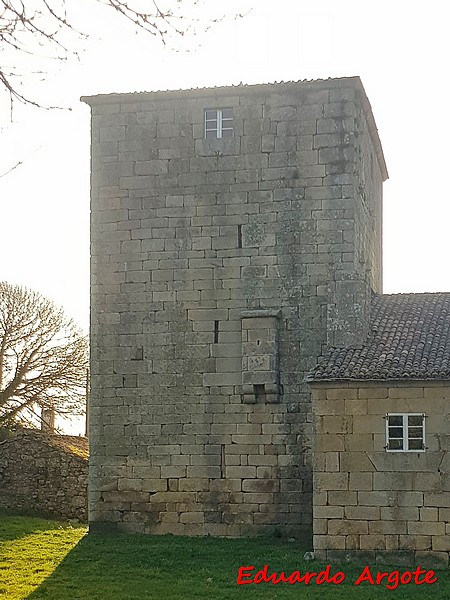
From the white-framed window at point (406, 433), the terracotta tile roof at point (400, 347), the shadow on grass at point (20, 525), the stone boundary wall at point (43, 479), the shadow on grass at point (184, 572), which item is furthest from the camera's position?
the stone boundary wall at point (43, 479)

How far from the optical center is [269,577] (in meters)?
15.7

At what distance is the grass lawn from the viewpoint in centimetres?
1469

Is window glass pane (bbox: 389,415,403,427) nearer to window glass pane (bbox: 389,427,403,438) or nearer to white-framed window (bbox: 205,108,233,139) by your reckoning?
window glass pane (bbox: 389,427,403,438)

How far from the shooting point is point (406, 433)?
16391mm

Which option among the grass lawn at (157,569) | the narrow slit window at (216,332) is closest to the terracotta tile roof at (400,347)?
the narrow slit window at (216,332)

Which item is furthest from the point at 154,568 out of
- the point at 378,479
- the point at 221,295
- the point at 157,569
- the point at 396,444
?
the point at 221,295

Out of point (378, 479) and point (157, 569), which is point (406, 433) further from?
point (157, 569)

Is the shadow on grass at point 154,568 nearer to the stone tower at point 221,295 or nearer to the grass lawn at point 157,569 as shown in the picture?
the grass lawn at point 157,569

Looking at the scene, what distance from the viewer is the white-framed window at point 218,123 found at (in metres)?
19.7

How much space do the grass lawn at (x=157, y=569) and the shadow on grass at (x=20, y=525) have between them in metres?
0.14

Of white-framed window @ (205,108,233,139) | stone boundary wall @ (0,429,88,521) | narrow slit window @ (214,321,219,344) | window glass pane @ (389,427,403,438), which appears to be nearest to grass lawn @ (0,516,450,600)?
window glass pane @ (389,427,403,438)

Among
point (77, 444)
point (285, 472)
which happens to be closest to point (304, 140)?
point (285, 472)

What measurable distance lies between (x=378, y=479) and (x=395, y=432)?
75 cm

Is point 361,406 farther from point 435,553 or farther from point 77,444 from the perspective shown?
point 77,444
